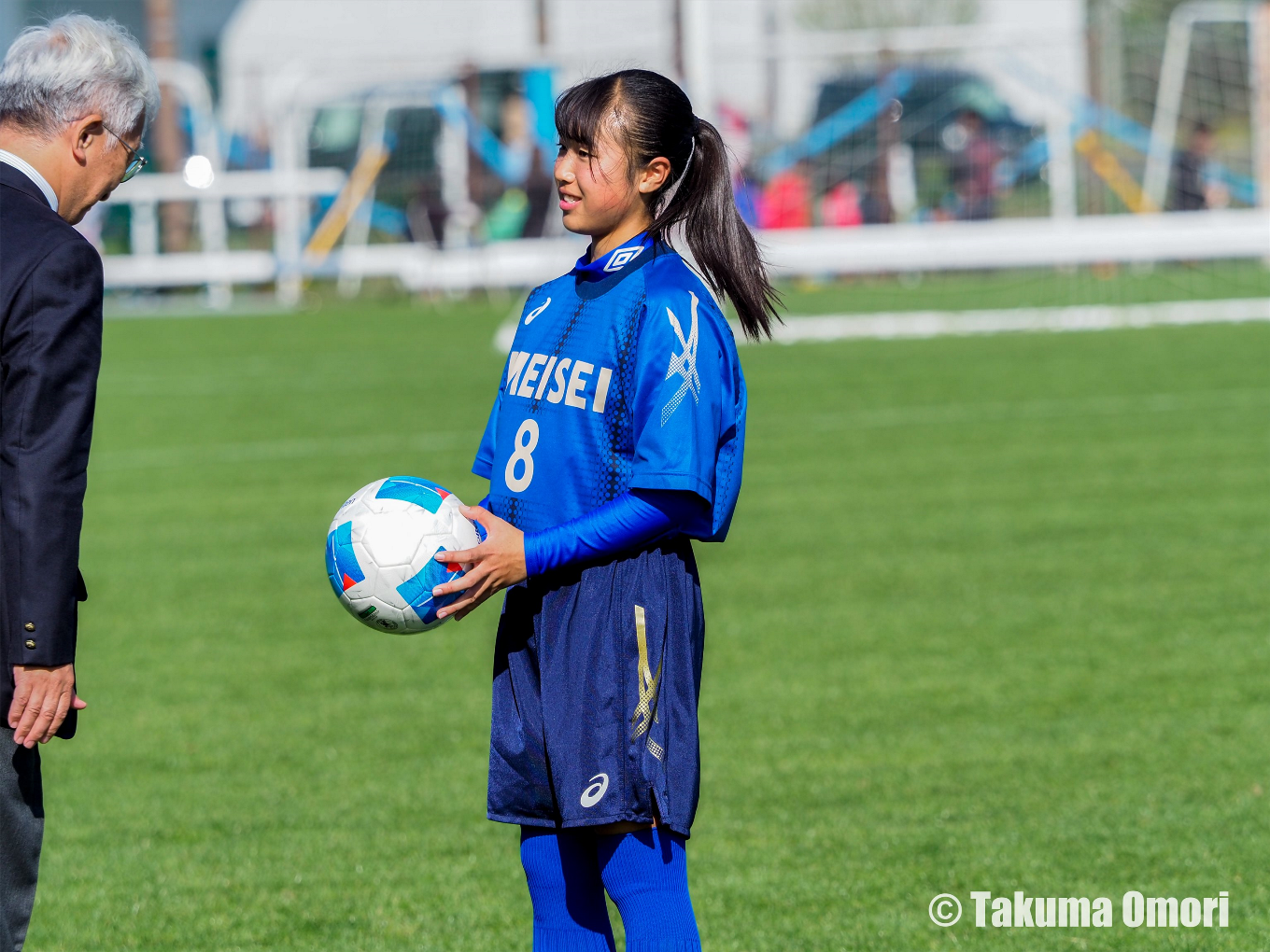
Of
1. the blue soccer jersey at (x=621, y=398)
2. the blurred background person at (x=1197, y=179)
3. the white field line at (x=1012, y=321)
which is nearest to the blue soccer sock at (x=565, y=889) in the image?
the blue soccer jersey at (x=621, y=398)

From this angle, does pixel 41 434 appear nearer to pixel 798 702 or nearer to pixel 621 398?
pixel 621 398

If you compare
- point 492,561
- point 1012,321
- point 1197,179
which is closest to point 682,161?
point 492,561

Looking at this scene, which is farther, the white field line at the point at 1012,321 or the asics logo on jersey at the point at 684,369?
the white field line at the point at 1012,321

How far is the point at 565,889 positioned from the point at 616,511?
0.74m

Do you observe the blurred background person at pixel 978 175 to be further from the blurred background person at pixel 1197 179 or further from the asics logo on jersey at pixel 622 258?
the asics logo on jersey at pixel 622 258

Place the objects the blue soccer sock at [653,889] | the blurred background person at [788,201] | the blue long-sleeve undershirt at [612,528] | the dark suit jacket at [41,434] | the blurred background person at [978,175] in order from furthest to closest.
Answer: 1. the blurred background person at [788,201]
2. the blurred background person at [978,175]
3. the blue soccer sock at [653,889]
4. the blue long-sleeve undershirt at [612,528]
5. the dark suit jacket at [41,434]

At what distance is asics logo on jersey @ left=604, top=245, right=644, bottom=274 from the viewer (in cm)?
301

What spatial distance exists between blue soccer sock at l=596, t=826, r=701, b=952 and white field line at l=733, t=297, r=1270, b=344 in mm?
16151

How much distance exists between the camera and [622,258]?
3.02m

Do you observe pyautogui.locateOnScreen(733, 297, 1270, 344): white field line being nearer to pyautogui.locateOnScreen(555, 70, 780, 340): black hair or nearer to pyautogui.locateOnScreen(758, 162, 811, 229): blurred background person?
pyautogui.locateOnScreen(758, 162, 811, 229): blurred background person

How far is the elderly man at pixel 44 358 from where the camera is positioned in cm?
275

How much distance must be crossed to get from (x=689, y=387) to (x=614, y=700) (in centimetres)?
55

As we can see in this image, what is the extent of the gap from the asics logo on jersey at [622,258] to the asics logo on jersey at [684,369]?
0.57ft
